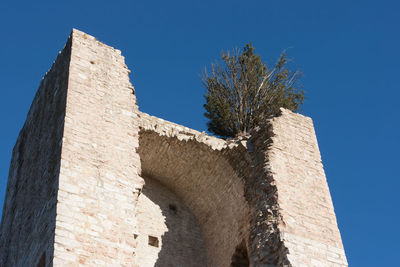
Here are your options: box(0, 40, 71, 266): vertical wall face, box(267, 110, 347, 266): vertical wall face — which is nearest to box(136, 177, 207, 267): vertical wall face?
box(0, 40, 71, 266): vertical wall face

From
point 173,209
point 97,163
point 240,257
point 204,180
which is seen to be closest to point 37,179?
point 97,163

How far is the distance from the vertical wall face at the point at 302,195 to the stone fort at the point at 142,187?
2cm

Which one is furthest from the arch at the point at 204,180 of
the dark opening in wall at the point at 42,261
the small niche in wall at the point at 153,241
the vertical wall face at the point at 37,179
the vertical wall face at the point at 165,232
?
the dark opening in wall at the point at 42,261

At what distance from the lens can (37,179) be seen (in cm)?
980

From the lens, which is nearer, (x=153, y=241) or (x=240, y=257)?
(x=240, y=257)

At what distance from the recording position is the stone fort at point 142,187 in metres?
8.48

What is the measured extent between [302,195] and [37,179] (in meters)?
4.05

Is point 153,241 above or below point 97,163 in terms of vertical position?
below

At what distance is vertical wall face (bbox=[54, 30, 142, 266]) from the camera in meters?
8.09

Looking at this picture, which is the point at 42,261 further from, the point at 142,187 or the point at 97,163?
the point at 142,187

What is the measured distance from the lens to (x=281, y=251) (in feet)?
31.4

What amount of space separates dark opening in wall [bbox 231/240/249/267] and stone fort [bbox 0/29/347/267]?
A: 2 centimetres

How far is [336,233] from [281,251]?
1.18 metres

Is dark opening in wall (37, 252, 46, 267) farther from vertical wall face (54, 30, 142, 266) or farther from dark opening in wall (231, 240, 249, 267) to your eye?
dark opening in wall (231, 240, 249, 267)
